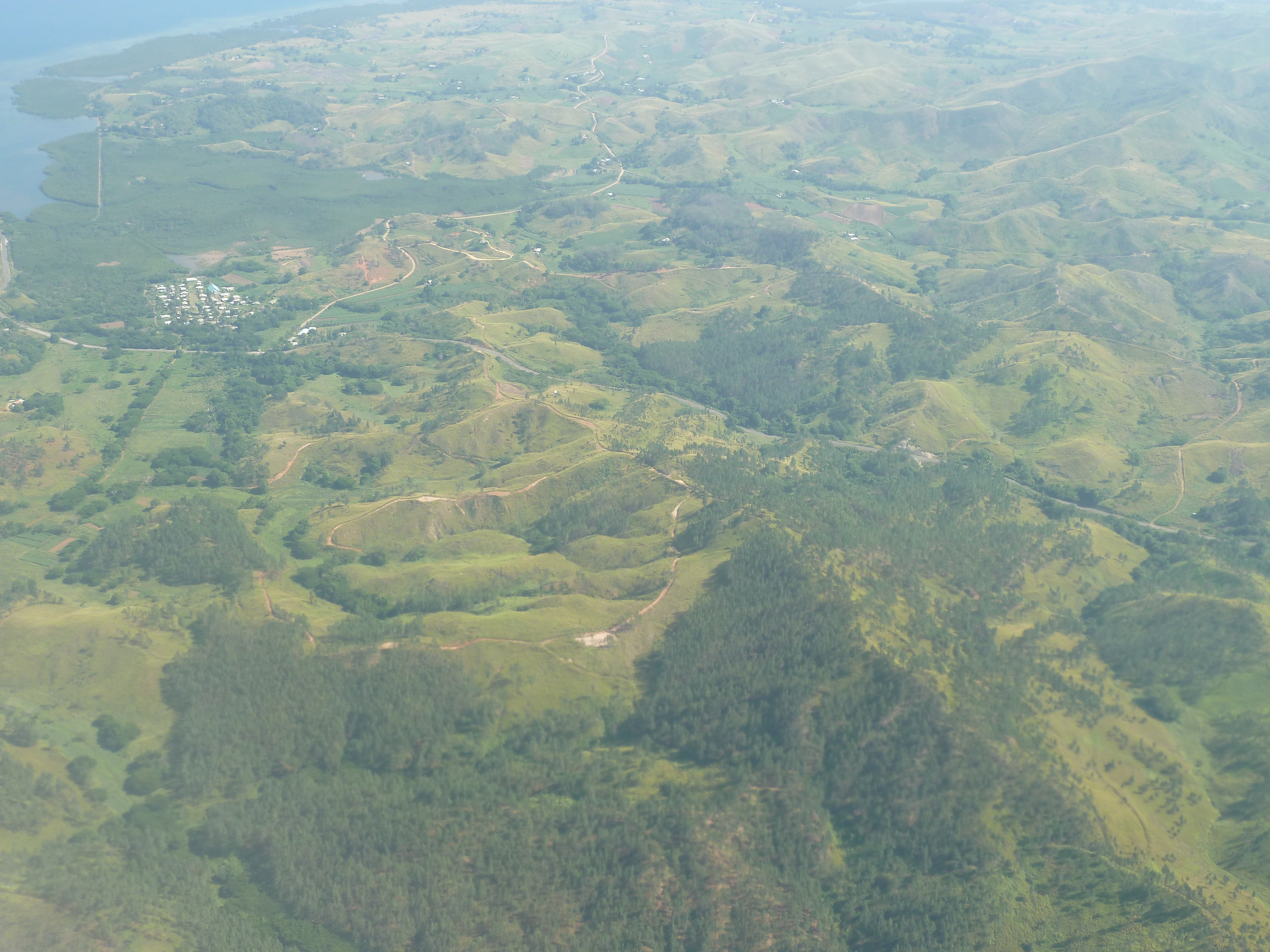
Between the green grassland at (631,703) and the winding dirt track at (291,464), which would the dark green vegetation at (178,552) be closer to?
the green grassland at (631,703)

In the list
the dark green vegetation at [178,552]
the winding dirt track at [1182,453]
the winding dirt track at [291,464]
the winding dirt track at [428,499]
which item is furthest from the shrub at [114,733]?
the winding dirt track at [1182,453]

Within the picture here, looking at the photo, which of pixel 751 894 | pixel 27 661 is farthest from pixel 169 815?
pixel 751 894

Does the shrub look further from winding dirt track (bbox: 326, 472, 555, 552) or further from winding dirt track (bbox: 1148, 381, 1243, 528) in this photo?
winding dirt track (bbox: 1148, 381, 1243, 528)

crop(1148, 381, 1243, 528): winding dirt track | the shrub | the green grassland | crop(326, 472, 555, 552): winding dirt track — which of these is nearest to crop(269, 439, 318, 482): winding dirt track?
the green grassland

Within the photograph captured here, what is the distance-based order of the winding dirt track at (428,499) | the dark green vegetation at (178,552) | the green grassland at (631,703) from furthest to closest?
the winding dirt track at (428,499)
the dark green vegetation at (178,552)
the green grassland at (631,703)

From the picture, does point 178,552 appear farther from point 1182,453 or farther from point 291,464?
point 1182,453

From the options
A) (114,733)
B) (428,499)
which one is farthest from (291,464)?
(114,733)

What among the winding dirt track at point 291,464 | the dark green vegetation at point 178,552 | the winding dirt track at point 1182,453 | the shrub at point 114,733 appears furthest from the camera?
the winding dirt track at point 291,464

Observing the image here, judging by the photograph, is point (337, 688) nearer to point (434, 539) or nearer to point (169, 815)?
point (169, 815)
